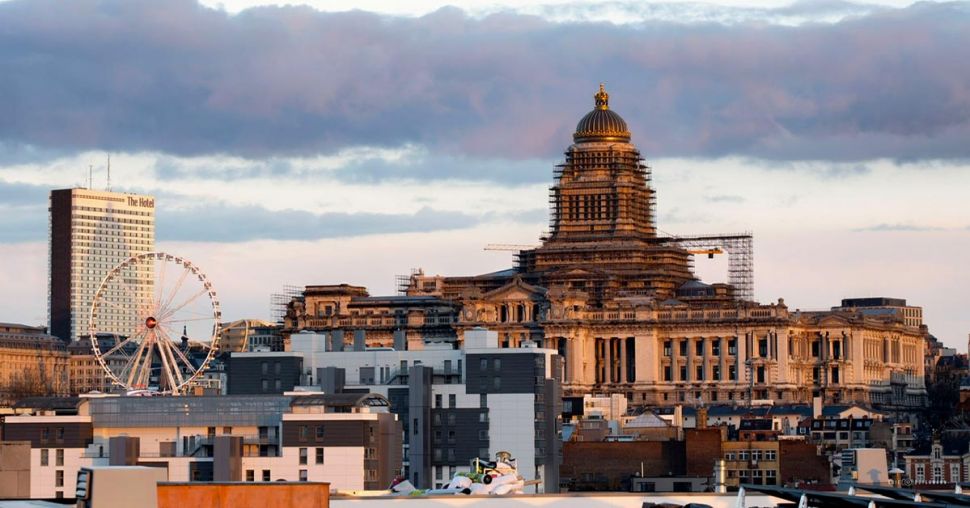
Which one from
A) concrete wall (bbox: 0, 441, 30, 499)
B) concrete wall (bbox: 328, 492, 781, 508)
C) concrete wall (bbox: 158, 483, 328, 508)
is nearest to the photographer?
concrete wall (bbox: 158, 483, 328, 508)

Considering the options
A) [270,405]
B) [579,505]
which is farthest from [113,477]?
[270,405]

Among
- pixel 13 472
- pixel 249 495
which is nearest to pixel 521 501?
pixel 249 495

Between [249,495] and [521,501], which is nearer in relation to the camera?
[249,495]

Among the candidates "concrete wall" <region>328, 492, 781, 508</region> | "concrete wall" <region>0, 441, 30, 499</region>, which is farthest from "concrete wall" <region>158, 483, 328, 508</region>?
"concrete wall" <region>0, 441, 30, 499</region>

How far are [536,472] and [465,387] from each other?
30.0ft

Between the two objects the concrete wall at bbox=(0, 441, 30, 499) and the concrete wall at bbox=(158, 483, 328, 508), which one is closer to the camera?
the concrete wall at bbox=(158, 483, 328, 508)

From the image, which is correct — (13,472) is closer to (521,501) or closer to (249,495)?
(521,501)

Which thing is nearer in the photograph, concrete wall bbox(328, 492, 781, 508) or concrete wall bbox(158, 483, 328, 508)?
concrete wall bbox(158, 483, 328, 508)

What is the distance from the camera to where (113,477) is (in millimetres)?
51938

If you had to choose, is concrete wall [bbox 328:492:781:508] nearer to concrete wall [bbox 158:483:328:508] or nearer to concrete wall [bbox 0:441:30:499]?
concrete wall [bbox 158:483:328:508]

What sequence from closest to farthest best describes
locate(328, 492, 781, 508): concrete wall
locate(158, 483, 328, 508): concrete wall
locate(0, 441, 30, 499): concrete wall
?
locate(158, 483, 328, 508): concrete wall
locate(328, 492, 781, 508): concrete wall
locate(0, 441, 30, 499): concrete wall

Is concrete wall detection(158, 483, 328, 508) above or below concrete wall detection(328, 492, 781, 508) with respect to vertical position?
above

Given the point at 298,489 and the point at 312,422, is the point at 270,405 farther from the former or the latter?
the point at 298,489

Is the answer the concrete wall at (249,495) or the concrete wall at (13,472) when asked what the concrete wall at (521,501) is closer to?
the concrete wall at (249,495)
